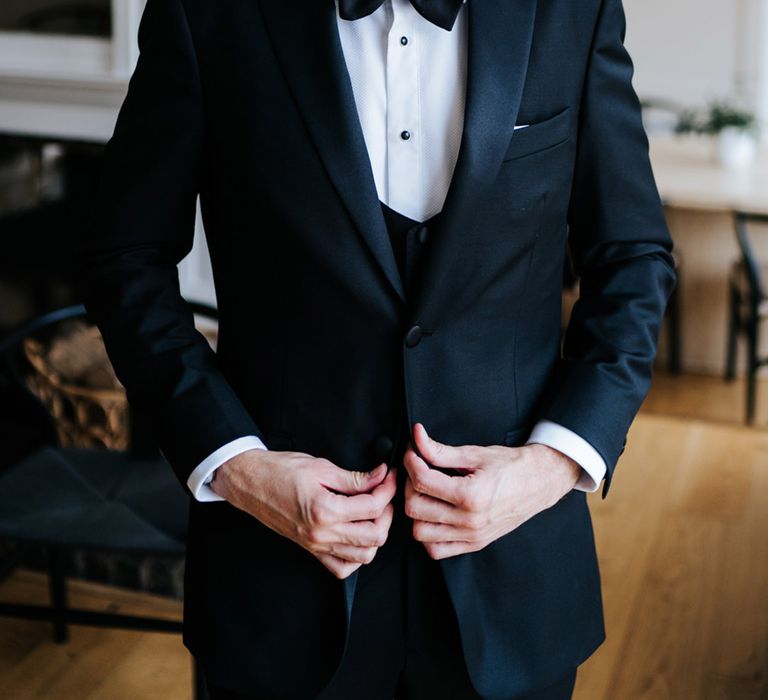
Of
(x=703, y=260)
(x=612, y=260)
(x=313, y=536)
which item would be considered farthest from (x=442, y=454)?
(x=703, y=260)

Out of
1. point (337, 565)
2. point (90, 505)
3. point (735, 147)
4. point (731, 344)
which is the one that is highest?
point (337, 565)

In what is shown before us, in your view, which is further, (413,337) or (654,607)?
(654,607)

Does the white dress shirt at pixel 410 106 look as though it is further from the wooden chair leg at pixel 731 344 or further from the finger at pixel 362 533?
the wooden chair leg at pixel 731 344

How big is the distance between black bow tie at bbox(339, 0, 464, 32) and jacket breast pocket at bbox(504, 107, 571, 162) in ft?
0.41

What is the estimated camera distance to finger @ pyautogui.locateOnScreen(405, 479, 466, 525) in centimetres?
108

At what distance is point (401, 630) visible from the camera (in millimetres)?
1192

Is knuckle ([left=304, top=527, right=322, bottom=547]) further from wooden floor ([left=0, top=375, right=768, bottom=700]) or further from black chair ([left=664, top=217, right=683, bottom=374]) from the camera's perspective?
black chair ([left=664, top=217, right=683, bottom=374])

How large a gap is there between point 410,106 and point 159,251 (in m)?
0.32

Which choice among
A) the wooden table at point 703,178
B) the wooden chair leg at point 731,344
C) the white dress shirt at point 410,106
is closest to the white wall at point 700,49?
the wooden table at point 703,178

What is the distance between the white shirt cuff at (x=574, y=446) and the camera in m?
1.13

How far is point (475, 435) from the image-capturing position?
1.20 meters

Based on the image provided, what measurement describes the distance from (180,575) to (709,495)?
67.1 inches

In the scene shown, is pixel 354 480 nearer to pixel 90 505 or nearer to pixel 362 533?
pixel 362 533

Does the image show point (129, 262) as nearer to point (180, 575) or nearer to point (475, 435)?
point (475, 435)
